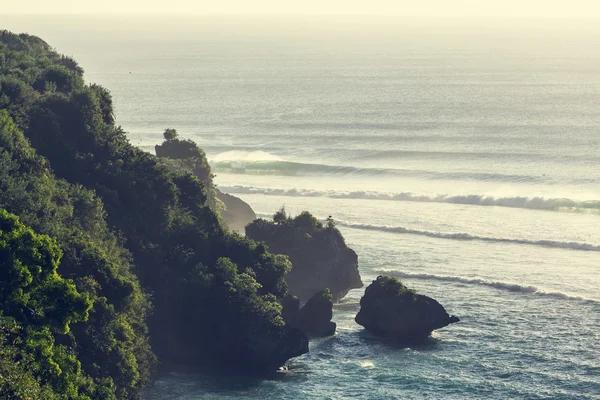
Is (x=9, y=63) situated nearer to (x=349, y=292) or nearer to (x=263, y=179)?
(x=349, y=292)

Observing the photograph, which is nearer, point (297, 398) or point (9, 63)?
point (297, 398)

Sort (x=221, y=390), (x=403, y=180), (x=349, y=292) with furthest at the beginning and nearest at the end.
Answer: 1. (x=403, y=180)
2. (x=349, y=292)
3. (x=221, y=390)

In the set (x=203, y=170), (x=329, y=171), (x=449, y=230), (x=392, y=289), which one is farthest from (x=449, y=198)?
(x=392, y=289)

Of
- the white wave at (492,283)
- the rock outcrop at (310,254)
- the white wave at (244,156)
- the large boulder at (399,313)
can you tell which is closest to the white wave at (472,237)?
the white wave at (492,283)

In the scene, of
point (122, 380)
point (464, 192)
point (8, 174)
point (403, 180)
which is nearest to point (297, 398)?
point (122, 380)

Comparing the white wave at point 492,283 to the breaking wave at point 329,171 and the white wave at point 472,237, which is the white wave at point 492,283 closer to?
the white wave at point 472,237

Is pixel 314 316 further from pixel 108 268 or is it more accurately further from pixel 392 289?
pixel 108 268

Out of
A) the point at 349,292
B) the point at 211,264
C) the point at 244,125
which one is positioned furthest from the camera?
the point at 244,125
